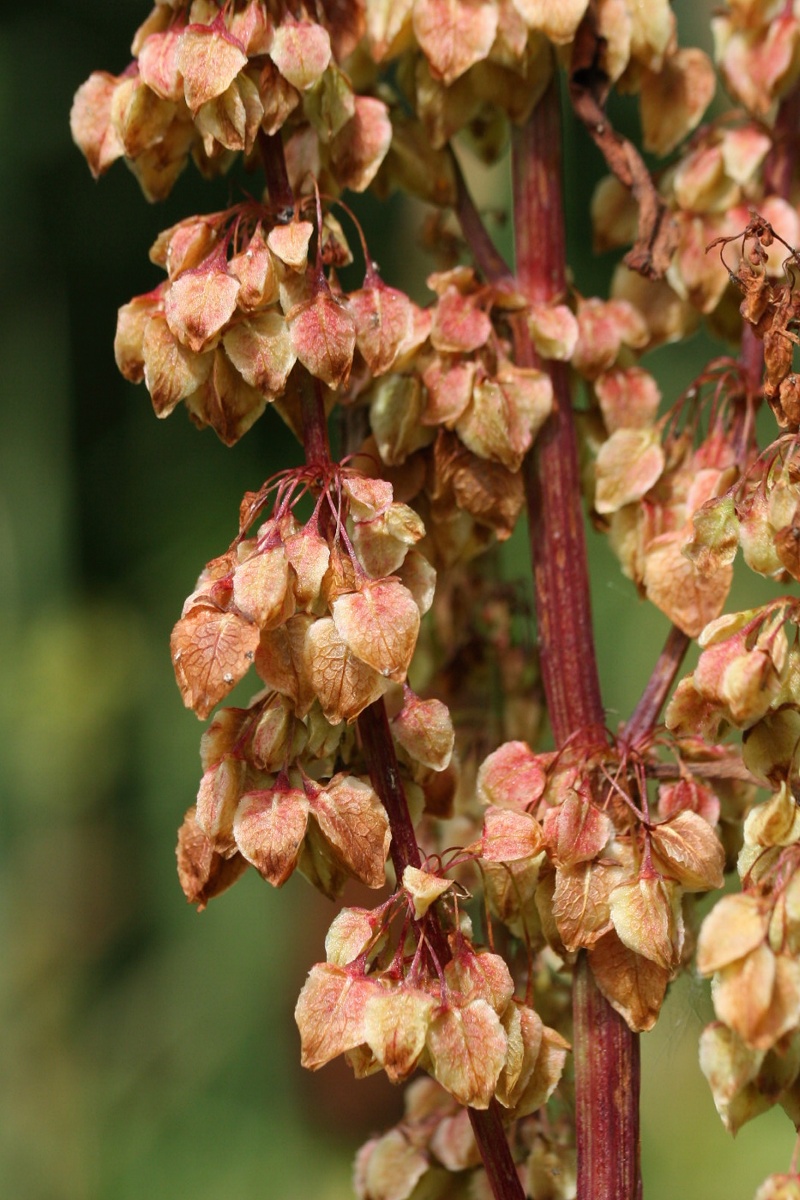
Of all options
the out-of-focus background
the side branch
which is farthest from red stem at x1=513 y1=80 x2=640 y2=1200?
the out-of-focus background

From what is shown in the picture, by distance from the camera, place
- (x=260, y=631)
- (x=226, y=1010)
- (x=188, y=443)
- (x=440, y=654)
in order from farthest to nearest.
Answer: (x=188, y=443), (x=226, y=1010), (x=440, y=654), (x=260, y=631)

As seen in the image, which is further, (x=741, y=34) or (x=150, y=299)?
(x=741, y=34)

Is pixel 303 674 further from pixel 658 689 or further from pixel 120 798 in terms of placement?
pixel 120 798

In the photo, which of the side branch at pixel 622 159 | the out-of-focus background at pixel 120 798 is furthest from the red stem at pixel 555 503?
the out-of-focus background at pixel 120 798

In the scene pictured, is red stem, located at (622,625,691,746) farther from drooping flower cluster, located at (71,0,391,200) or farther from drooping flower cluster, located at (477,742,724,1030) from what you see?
drooping flower cluster, located at (71,0,391,200)

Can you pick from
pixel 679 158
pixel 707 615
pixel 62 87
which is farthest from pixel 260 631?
pixel 62 87

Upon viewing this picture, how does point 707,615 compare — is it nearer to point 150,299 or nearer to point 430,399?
point 430,399

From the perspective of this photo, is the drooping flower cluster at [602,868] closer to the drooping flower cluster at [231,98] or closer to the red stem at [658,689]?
the red stem at [658,689]

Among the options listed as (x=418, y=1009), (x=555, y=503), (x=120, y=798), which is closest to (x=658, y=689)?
(x=555, y=503)

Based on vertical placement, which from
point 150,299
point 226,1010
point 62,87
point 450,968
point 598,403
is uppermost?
point 62,87
